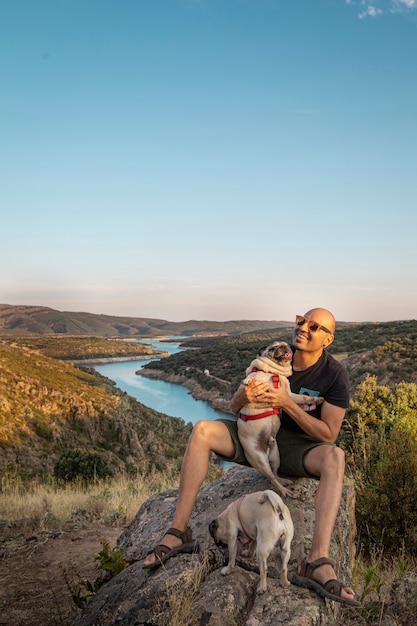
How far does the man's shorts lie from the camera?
4.02 m

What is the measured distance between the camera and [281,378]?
405 cm

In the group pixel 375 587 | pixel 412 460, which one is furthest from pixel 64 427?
pixel 375 587

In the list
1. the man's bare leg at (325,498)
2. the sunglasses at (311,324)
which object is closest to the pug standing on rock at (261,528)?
the man's bare leg at (325,498)

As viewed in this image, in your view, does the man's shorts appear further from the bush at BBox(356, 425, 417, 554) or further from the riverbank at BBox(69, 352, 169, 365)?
the riverbank at BBox(69, 352, 169, 365)

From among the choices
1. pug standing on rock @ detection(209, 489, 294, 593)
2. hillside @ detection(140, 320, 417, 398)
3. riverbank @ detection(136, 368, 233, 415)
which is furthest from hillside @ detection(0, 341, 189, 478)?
pug standing on rock @ detection(209, 489, 294, 593)

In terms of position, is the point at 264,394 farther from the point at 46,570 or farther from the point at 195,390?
the point at 195,390

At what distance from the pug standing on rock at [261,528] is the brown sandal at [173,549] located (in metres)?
0.26

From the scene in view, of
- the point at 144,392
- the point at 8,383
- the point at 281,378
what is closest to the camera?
the point at 281,378

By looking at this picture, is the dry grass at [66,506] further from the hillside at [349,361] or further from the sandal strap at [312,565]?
the hillside at [349,361]

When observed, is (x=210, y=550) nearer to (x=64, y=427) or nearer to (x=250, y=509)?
(x=250, y=509)

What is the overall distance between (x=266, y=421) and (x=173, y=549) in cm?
115

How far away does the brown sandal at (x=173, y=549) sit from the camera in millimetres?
3632

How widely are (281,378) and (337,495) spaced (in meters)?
0.94

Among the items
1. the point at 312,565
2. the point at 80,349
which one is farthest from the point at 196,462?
the point at 80,349
